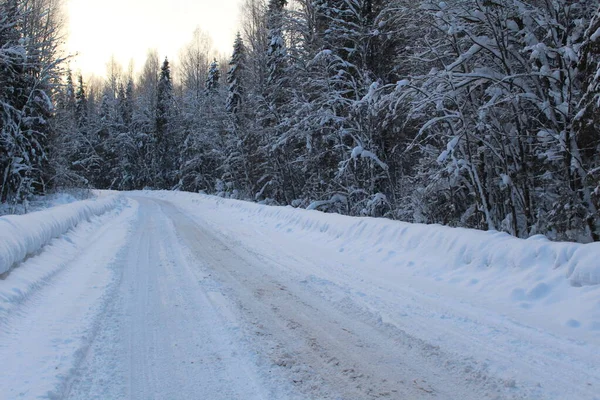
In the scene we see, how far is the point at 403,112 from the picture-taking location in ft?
27.8

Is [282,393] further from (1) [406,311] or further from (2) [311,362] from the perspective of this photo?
(1) [406,311]

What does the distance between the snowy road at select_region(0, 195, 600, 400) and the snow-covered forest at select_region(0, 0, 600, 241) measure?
10.4 feet

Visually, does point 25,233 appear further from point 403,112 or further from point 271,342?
point 403,112

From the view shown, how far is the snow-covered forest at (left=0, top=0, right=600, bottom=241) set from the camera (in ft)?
21.0

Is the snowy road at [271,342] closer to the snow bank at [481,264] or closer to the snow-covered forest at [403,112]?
the snow bank at [481,264]

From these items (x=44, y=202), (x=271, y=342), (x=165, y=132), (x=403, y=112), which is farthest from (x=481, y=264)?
(x=165, y=132)

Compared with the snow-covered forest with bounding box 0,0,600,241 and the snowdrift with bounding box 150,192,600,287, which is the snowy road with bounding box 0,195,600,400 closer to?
the snowdrift with bounding box 150,192,600,287

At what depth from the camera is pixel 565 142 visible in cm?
622

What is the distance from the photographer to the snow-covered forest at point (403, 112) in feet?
21.0

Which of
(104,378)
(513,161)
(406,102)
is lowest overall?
(104,378)

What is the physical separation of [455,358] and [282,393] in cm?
149

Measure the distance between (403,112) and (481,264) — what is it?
4471 mm

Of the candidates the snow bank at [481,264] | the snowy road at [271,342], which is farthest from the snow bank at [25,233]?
the snow bank at [481,264]

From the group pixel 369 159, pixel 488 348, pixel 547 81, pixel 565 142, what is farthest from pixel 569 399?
pixel 369 159
